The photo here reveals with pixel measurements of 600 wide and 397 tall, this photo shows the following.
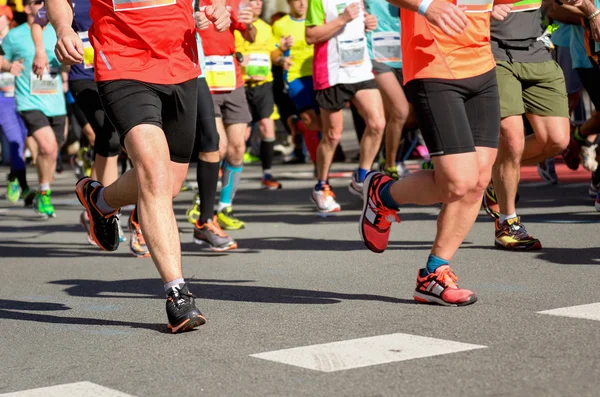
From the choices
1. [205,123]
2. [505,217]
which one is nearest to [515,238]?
[505,217]

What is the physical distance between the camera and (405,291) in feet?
19.3

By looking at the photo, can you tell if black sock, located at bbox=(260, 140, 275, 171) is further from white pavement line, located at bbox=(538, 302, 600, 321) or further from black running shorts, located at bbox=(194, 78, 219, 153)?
white pavement line, located at bbox=(538, 302, 600, 321)

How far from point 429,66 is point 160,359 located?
1893 millimetres

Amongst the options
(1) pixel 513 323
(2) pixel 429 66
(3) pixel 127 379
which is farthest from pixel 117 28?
(1) pixel 513 323

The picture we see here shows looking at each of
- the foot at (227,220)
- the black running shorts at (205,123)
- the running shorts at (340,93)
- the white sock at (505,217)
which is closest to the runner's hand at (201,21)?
the black running shorts at (205,123)

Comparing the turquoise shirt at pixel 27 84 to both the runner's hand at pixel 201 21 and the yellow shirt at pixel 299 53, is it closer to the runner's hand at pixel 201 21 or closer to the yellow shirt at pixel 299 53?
the yellow shirt at pixel 299 53

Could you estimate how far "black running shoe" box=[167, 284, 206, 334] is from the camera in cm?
494

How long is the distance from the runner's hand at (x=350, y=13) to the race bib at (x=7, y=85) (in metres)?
4.39

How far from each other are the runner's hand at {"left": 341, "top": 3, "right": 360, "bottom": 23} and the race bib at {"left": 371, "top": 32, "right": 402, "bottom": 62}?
2.09ft

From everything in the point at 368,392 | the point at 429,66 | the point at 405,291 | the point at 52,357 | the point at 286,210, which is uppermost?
the point at 429,66

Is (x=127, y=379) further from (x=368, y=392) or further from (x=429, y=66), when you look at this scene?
(x=429, y=66)

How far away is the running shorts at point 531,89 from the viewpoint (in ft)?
23.0

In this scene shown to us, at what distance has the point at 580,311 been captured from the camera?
497 cm

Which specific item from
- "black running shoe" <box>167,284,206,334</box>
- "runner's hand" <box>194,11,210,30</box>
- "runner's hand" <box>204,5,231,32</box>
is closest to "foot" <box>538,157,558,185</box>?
"runner's hand" <box>194,11,210,30</box>
